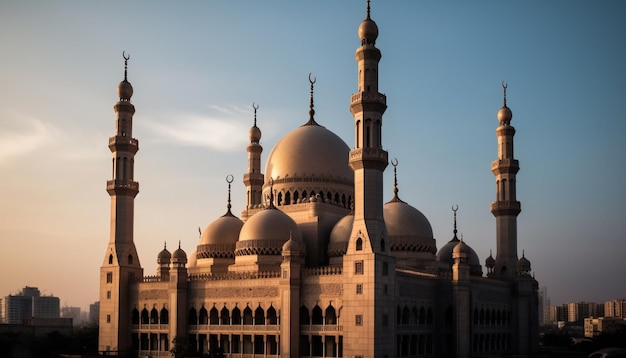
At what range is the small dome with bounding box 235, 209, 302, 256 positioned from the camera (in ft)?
143

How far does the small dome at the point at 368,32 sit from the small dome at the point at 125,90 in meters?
16.9

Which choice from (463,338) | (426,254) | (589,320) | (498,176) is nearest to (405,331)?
(463,338)

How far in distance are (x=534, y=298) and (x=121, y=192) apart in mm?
29443

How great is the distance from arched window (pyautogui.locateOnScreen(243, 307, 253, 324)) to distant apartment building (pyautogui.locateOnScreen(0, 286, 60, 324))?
71.6 meters

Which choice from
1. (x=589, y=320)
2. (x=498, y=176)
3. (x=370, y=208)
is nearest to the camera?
(x=370, y=208)

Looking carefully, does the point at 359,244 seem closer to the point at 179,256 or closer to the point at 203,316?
the point at 203,316

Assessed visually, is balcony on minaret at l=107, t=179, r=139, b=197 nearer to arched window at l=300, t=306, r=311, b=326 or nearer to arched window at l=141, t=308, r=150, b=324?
arched window at l=141, t=308, r=150, b=324

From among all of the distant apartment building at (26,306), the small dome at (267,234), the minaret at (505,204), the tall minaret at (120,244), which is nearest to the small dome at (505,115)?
the minaret at (505,204)

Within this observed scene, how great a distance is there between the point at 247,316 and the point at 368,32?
54.3 feet

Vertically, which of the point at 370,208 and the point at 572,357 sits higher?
the point at 370,208

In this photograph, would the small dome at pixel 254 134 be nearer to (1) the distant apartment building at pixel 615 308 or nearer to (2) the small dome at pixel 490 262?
(2) the small dome at pixel 490 262

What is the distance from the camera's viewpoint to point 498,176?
172 feet

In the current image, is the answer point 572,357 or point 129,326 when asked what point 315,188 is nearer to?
point 129,326

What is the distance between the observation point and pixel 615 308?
140 m
